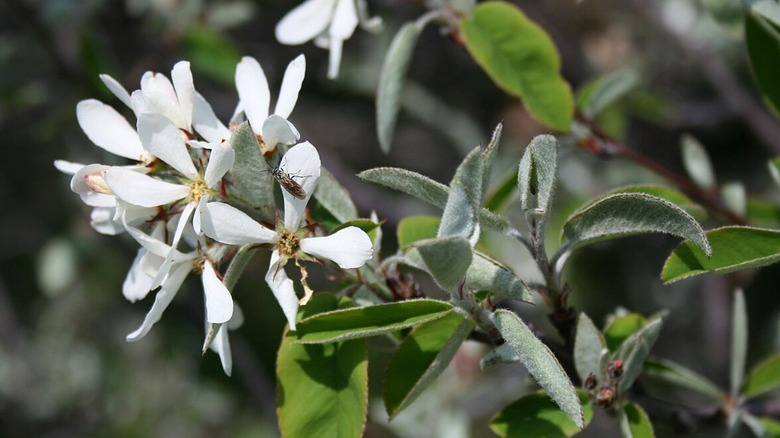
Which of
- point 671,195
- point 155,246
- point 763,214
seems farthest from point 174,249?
point 763,214

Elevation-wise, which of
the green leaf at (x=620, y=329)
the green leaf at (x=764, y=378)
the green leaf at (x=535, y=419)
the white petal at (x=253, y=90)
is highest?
the white petal at (x=253, y=90)

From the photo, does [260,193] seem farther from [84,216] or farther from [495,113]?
[495,113]

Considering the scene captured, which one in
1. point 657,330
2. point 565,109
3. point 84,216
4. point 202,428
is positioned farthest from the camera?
point 202,428

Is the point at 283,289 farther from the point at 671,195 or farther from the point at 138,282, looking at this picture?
the point at 671,195

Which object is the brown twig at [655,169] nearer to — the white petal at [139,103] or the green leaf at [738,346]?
the green leaf at [738,346]

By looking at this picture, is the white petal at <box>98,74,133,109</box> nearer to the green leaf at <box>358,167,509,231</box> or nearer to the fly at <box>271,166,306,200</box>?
the fly at <box>271,166,306,200</box>

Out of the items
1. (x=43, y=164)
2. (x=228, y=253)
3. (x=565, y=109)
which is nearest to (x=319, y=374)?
(x=228, y=253)

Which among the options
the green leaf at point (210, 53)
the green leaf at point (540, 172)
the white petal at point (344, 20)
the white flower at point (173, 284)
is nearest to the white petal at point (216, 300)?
the white flower at point (173, 284)

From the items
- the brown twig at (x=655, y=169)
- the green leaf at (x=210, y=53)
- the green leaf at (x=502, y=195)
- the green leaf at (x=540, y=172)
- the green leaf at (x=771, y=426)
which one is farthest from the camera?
the green leaf at (x=210, y=53)
